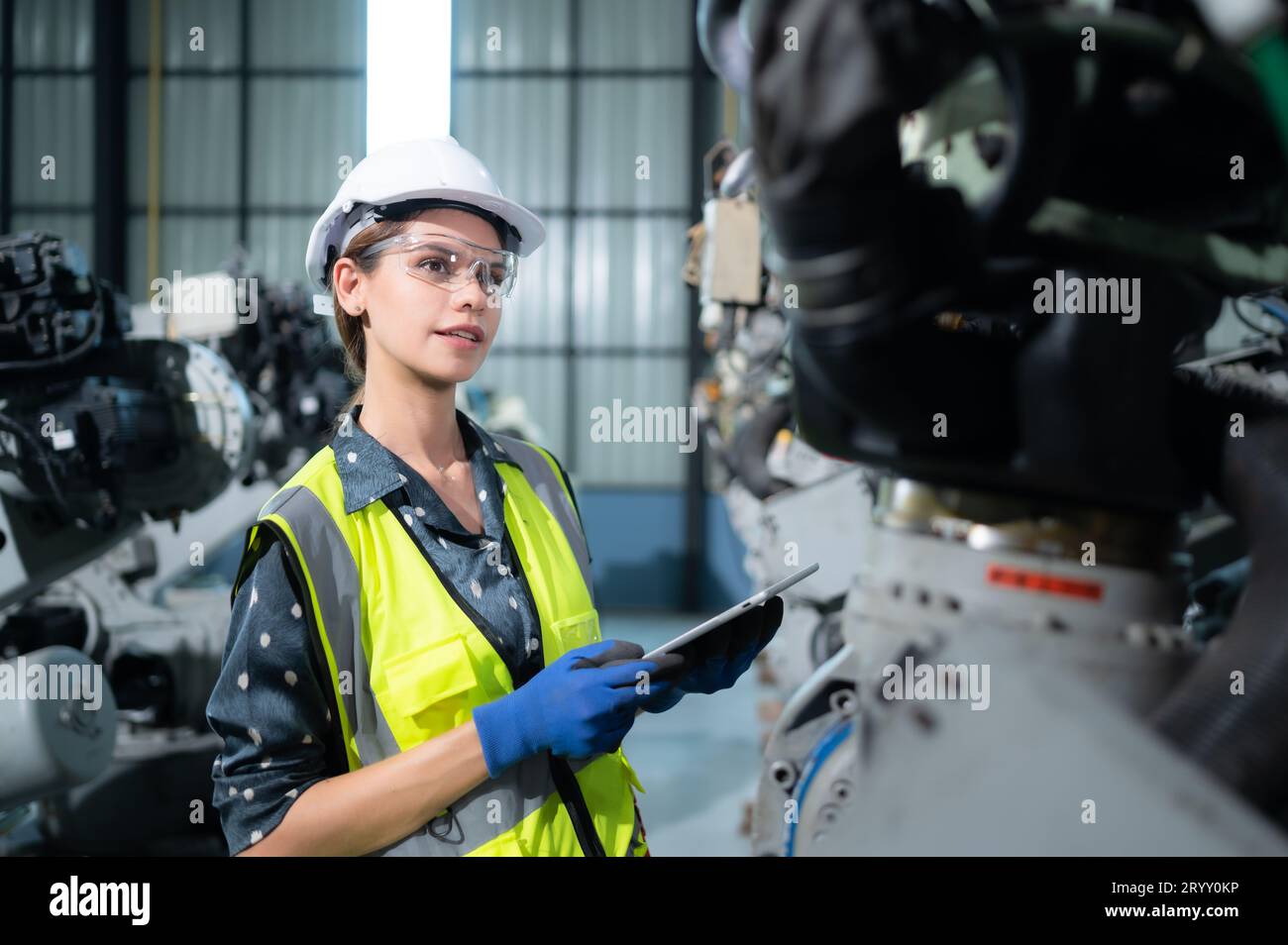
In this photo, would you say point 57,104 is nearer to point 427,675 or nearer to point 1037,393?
point 427,675

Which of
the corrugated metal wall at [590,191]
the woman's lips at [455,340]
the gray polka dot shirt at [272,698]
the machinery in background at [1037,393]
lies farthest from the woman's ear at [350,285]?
the corrugated metal wall at [590,191]

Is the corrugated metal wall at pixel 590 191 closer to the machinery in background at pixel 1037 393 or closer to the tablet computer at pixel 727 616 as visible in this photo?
the tablet computer at pixel 727 616

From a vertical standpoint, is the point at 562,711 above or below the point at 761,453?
above

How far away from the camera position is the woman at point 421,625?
44.7 inches

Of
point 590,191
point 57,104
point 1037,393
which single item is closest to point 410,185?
point 1037,393

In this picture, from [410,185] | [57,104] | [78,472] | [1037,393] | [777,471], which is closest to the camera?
[1037,393]

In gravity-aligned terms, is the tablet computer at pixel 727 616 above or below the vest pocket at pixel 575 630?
above

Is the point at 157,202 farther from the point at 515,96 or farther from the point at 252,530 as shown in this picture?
the point at 252,530

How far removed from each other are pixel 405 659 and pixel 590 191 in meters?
10.1

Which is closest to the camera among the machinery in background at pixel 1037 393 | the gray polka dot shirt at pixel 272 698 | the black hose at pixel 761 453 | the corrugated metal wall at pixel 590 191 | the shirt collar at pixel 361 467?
the machinery in background at pixel 1037 393

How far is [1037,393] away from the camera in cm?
87

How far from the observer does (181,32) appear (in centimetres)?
1050

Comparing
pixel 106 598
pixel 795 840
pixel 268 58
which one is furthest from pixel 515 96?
pixel 795 840

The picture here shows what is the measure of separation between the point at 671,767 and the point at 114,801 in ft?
7.70
